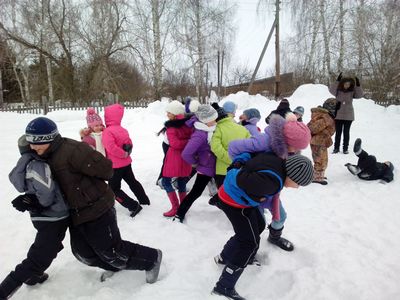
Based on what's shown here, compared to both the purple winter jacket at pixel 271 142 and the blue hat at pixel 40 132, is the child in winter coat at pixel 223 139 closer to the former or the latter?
the purple winter jacket at pixel 271 142

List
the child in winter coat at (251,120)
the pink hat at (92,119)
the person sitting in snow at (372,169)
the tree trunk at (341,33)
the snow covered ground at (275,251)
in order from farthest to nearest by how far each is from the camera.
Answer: the tree trunk at (341,33), the person sitting in snow at (372,169), the child in winter coat at (251,120), the pink hat at (92,119), the snow covered ground at (275,251)

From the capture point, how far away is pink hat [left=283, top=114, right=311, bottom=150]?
223 cm

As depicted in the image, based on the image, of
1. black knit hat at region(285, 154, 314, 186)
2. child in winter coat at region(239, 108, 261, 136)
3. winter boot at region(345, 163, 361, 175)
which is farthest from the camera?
winter boot at region(345, 163, 361, 175)

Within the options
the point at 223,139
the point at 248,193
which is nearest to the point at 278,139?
the point at 248,193

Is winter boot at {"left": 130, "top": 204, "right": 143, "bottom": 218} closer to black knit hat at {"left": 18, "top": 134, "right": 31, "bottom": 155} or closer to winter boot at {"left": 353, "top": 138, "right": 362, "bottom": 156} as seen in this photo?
black knit hat at {"left": 18, "top": 134, "right": 31, "bottom": 155}

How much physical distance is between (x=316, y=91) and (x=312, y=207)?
1065cm

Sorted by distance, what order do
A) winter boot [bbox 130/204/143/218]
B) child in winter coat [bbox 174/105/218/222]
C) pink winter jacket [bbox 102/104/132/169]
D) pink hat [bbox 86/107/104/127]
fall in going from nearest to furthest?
child in winter coat [bbox 174/105/218/222]
pink winter jacket [bbox 102/104/132/169]
pink hat [bbox 86/107/104/127]
winter boot [bbox 130/204/143/218]

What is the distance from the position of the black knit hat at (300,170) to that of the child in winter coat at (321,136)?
10.9 feet

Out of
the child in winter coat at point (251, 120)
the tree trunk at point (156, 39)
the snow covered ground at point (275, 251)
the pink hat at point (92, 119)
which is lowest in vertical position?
the snow covered ground at point (275, 251)

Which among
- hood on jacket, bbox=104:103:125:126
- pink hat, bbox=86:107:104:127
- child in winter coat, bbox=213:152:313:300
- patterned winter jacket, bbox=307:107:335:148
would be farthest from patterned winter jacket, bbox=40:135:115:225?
patterned winter jacket, bbox=307:107:335:148

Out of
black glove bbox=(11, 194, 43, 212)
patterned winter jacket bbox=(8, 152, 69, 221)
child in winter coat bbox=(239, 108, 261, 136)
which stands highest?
child in winter coat bbox=(239, 108, 261, 136)

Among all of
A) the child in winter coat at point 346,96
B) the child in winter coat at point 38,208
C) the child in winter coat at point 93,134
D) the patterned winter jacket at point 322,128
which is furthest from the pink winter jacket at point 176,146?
the child in winter coat at point 346,96

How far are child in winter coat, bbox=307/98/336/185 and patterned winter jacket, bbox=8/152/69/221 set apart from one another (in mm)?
4266

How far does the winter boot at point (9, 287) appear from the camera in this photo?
237 centimetres
